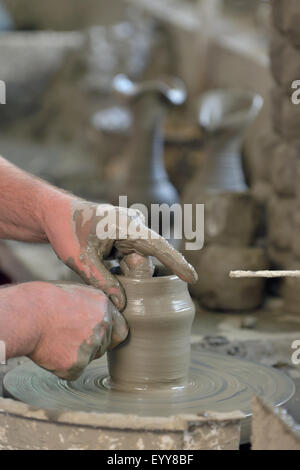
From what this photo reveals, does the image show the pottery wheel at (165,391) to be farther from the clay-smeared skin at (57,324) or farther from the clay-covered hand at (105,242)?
the clay-covered hand at (105,242)

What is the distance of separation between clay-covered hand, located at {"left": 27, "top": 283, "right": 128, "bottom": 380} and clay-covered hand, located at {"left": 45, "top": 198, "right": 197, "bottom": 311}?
0.36 ft

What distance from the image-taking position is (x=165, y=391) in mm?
2062

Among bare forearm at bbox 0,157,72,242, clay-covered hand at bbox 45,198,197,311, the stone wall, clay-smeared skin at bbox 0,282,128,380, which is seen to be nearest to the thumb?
clay-covered hand at bbox 45,198,197,311

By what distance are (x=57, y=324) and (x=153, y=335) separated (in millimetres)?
278

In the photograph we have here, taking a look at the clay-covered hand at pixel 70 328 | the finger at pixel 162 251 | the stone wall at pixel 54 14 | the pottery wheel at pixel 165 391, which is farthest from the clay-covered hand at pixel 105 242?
the stone wall at pixel 54 14

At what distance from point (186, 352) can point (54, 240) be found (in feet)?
1.53

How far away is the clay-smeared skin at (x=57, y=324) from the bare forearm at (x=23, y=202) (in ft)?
1.04

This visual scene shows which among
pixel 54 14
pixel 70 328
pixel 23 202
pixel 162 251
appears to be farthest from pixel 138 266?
pixel 54 14

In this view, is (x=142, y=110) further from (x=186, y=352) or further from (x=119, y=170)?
(x=186, y=352)

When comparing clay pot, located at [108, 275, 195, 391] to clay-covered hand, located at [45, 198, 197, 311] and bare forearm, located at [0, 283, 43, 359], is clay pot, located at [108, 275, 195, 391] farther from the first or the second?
bare forearm, located at [0, 283, 43, 359]

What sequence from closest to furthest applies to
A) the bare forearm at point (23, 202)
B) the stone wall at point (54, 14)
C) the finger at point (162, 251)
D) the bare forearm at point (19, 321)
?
the bare forearm at point (19, 321)
the finger at point (162, 251)
the bare forearm at point (23, 202)
the stone wall at point (54, 14)

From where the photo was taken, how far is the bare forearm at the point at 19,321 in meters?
1.86

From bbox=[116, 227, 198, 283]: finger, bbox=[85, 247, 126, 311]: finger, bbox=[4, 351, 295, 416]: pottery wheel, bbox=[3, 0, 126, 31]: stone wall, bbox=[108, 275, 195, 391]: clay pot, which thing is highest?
bbox=[3, 0, 126, 31]: stone wall

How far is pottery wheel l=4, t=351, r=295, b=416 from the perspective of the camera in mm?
Answer: 1951
